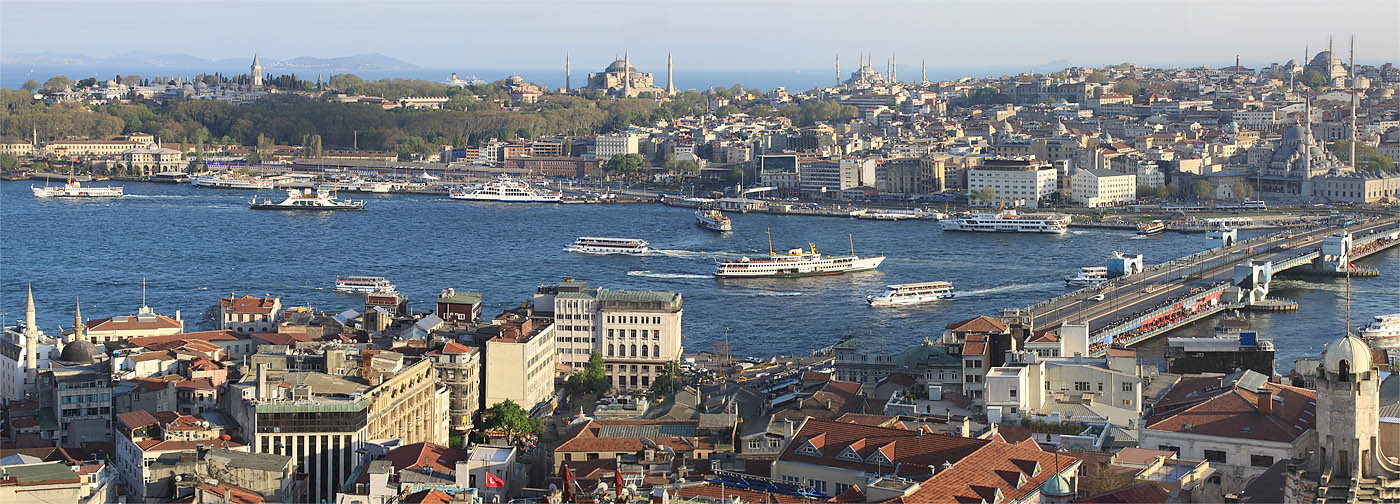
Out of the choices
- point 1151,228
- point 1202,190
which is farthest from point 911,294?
point 1202,190

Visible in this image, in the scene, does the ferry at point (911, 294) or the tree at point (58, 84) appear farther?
the tree at point (58, 84)

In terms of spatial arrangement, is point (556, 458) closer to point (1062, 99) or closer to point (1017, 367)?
point (1017, 367)

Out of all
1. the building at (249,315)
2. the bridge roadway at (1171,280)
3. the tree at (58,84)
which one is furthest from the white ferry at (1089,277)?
the tree at (58,84)

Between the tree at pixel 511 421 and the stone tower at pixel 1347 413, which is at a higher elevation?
the stone tower at pixel 1347 413

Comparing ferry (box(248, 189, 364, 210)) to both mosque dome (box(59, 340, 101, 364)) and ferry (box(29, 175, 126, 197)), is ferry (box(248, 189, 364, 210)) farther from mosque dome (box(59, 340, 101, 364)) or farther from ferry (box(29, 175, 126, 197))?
mosque dome (box(59, 340, 101, 364))

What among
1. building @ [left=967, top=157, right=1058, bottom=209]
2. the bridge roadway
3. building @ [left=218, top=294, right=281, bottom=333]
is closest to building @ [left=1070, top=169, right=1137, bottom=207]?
building @ [left=967, top=157, right=1058, bottom=209]

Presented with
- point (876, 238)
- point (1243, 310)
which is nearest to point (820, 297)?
point (1243, 310)

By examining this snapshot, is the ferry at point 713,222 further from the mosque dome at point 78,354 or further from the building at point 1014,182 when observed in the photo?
the mosque dome at point 78,354
